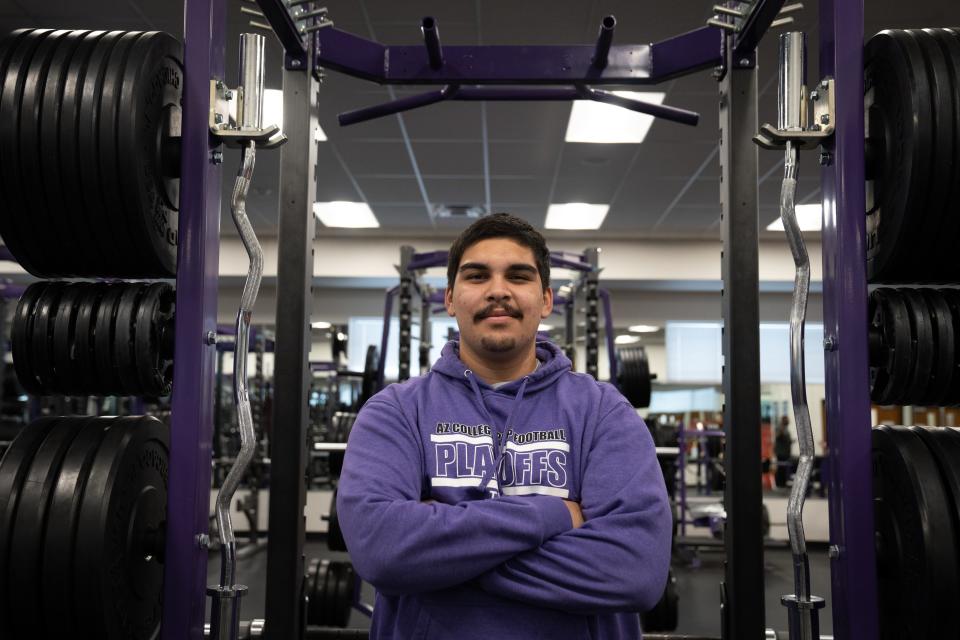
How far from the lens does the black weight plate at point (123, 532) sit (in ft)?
4.04

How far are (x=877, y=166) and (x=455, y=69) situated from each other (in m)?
1.28

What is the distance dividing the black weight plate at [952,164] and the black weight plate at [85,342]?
4.86 feet

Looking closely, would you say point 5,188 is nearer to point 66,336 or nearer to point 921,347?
point 66,336

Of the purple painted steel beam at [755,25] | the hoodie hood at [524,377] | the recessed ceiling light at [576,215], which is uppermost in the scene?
the recessed ceiling light at [576,215]

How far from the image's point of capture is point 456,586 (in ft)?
4.00

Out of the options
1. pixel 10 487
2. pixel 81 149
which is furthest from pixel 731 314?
pixel 10 487

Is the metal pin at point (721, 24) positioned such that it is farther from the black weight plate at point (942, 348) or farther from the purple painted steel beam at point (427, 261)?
the purple painted steel beam at point (427, 261)

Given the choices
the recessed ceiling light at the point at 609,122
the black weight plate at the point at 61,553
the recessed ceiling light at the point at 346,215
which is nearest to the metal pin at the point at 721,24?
the black weight plate at the point at 61,553

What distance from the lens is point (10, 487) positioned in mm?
1259

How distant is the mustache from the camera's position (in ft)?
4.58

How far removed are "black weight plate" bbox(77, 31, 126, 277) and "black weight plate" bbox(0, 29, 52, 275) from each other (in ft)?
0.30

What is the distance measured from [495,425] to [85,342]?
29.8 inches

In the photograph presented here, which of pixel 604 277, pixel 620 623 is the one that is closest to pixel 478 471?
pixel 620 623

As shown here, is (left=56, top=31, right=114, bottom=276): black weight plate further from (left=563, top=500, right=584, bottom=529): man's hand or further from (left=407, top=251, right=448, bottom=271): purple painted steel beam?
(left=407, top=251, right=448, bottom=271): purple painted steel beam
